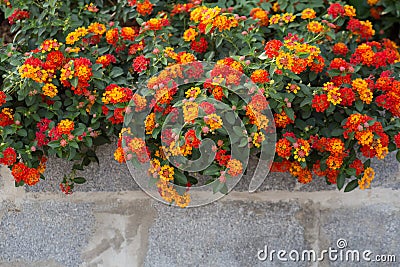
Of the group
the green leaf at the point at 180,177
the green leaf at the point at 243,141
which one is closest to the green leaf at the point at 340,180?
the green leaf at the point at 243,141

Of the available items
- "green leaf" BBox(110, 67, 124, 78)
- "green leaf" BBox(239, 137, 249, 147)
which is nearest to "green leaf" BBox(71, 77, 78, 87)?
"green leaf" BBox(110, 67, 124, 78)

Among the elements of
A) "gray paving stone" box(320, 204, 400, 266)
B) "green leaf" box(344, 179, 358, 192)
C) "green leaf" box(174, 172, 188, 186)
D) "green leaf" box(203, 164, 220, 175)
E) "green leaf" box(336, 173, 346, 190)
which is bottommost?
"gray paving stone" box(320, 204, 400, 266)

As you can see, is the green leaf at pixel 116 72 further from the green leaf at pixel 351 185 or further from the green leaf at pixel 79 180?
the green leaf at pixel 351 185

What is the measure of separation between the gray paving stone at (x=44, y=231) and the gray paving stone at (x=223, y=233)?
0.68 feet

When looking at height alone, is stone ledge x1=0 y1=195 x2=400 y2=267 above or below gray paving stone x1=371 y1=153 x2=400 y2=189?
below

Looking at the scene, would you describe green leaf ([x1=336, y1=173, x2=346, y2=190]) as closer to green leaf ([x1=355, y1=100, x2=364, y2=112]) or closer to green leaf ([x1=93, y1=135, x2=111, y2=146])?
green leaf ([x1=355, y1=100, x2=364, y2=112])

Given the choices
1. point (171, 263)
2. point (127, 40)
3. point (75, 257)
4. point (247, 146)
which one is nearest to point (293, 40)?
point (247, 146)

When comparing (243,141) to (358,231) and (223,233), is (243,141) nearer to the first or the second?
(223,233)

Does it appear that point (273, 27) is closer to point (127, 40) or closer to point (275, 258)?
point (127, 40)

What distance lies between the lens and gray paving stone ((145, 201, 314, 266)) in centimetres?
157

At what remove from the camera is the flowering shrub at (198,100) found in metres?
1.42

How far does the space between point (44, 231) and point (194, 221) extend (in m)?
0.44

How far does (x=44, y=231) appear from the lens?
1.64 m

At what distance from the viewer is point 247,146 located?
4.69ft
